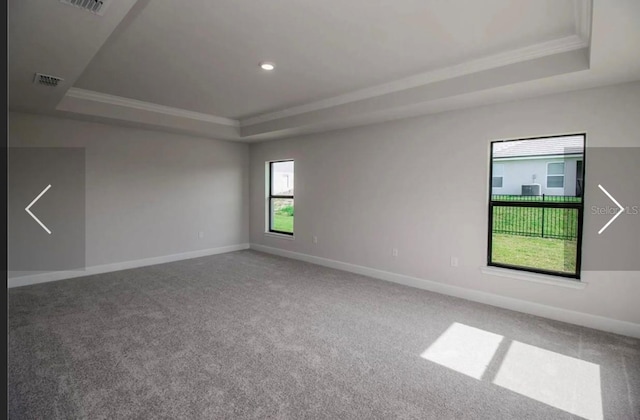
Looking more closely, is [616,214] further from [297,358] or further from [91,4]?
[91,4]

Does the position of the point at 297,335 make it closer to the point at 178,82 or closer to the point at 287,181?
the point at 178,82

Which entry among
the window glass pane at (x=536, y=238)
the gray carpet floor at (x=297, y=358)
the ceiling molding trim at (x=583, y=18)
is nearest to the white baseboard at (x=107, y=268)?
the gray carpet floor at (x=297, y=358)

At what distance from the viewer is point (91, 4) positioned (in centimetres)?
188

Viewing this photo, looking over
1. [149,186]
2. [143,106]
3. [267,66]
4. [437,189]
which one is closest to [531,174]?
[437,189]

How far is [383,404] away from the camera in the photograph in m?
1.96

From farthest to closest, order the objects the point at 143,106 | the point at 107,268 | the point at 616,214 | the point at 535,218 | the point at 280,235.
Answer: the point at 280,235
the point at 107,268
the point at 143,106
the point at 535,218
the point at 616,214

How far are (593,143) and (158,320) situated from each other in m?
4.52

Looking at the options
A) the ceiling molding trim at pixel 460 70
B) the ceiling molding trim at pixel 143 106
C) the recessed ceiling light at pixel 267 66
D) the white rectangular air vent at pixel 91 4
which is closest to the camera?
the white rectangular air vent at pixel 91 4

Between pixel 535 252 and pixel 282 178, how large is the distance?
440 cm

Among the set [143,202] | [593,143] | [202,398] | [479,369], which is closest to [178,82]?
[143,202]

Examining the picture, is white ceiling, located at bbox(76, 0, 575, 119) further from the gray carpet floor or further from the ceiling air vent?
the gray carpet floor

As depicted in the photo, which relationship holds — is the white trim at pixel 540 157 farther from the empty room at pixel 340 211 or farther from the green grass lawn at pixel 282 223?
the green grass lawn at pixel 282 223

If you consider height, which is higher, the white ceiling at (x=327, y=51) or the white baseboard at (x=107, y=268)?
the white ceiling at (x=327, y=51)

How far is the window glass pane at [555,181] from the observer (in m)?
3.28
